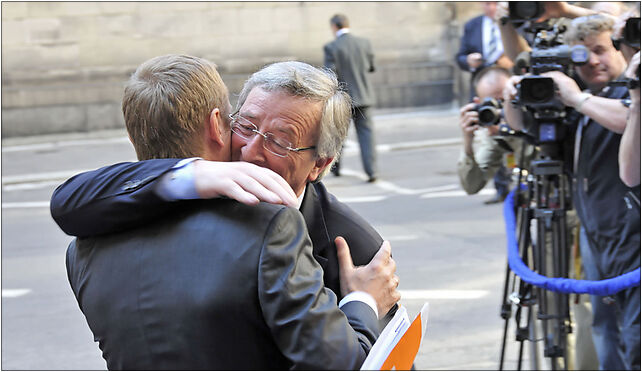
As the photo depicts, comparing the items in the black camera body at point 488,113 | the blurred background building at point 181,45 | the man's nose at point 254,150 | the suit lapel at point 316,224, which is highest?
the man's nose at point 254,150

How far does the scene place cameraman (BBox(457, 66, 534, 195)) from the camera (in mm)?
4859

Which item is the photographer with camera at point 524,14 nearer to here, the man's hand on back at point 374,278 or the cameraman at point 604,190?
the cameraman at point 604,190

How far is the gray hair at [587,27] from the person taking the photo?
4.23 meters

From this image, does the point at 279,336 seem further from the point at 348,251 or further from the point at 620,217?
the point at 620,217

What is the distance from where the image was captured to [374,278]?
7.43ft

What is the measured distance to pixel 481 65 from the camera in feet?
28.8

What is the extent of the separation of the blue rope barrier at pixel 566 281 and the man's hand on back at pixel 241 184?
238 cm

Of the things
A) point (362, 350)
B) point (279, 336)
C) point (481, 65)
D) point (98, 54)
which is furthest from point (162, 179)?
point (98, 54)

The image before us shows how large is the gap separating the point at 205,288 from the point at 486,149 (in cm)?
342

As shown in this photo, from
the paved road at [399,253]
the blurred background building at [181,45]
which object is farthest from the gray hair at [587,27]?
the blurred background building at [181,45]

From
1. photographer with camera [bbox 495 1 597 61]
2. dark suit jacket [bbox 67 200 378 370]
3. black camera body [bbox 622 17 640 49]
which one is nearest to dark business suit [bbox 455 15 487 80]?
photographer with camera [bbox 495 1 597 61]

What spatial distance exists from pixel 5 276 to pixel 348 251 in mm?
5837

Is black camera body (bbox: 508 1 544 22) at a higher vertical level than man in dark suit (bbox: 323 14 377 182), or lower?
higher

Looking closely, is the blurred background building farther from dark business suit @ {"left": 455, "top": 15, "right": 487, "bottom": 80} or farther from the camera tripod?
the camera tripod
